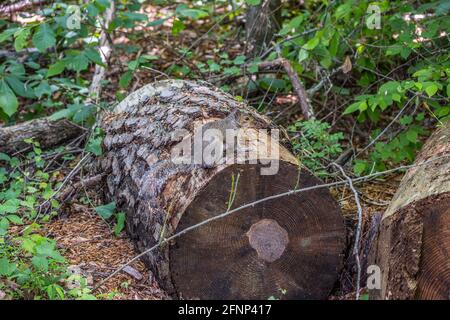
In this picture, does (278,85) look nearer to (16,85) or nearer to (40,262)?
(16,85)

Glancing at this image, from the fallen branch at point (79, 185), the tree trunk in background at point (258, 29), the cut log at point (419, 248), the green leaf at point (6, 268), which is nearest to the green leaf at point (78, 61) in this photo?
the fallen branch at point (79, 185)

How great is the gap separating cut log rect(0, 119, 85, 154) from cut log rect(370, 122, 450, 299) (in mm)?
2933

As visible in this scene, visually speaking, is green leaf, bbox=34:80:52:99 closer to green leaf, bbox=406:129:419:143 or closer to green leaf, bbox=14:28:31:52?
green leaf, bbox=14:28:31:52

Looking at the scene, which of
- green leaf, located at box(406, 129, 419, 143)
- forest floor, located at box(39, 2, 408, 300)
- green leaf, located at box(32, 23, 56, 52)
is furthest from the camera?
green leaf, located at box(32, 23, 56, 52)

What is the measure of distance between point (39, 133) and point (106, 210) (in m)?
1.52

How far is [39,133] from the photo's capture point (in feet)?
15.9

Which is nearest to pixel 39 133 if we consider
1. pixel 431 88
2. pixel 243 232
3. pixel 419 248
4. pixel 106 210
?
pixel 106 210

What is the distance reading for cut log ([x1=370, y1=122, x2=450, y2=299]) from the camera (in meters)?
2.56

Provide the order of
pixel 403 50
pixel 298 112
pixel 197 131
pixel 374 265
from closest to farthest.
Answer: pixel 374 265, pixel 197 131, pixel 403 50, pixel 298 112

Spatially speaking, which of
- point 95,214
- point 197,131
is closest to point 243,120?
point 197,131

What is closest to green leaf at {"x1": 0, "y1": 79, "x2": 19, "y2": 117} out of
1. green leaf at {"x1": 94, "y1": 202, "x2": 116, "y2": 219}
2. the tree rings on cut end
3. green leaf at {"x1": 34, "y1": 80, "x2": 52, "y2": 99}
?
green leaf at {"x1": 34, "y1": 80, "x2": 52, "y2": 99}

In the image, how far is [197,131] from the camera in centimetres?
317

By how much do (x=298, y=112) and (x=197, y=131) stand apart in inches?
87.7
